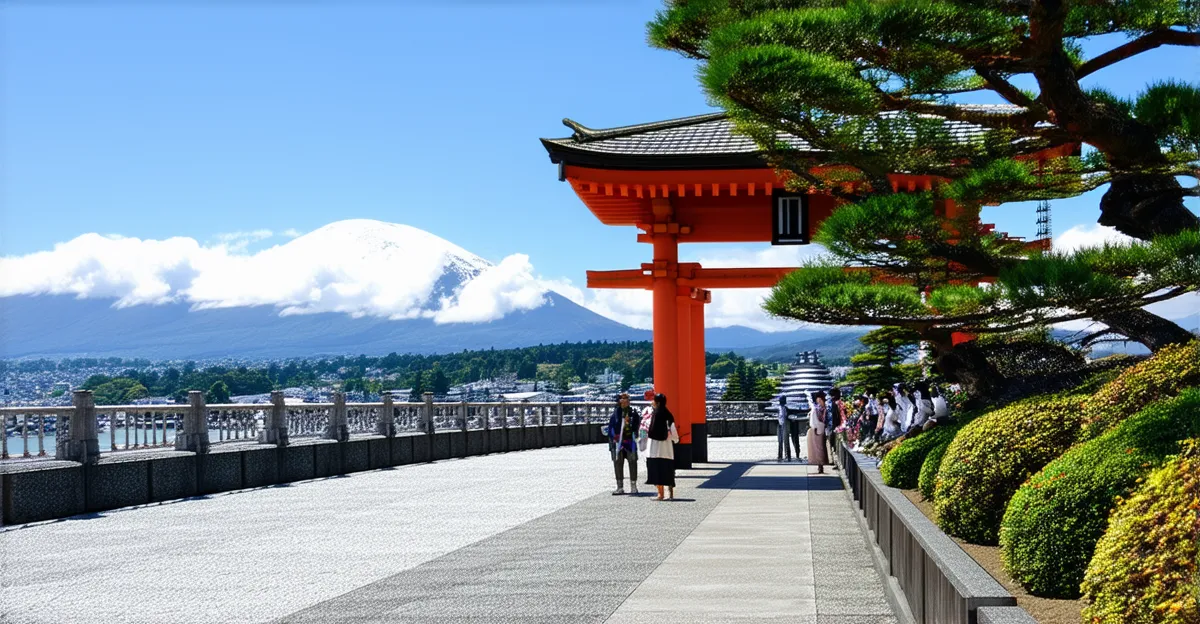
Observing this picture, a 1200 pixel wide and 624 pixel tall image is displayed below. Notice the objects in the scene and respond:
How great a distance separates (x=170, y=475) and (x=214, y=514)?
3.00m

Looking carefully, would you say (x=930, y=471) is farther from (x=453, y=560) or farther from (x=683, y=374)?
(x=683, y=374)

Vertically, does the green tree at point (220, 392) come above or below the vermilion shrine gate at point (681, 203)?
below

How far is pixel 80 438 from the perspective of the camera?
17391mm

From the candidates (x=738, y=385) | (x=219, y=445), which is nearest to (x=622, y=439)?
(x=219, y=445)

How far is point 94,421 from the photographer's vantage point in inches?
700

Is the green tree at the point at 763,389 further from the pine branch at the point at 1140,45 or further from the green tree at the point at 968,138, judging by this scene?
the pine branch at the point at 1140,45

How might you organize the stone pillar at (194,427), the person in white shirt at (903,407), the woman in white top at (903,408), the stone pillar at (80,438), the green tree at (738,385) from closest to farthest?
1. the woman in white top at (903,408)
2. the person in white shirt at (903,407)
3. the stone pillar at (80,438)
4. the stone pillar at (194,427)
5. the green tree at (738,385)

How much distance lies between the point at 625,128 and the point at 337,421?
898cm

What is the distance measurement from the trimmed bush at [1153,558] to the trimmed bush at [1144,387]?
113 inches

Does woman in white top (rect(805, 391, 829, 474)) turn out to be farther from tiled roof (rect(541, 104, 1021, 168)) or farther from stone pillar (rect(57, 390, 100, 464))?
stone pillar (rect(57, 390, 100, 464))

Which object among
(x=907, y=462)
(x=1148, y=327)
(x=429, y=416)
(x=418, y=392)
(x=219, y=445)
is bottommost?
(x=418, y=392)

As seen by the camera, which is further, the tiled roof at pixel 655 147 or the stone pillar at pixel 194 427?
the tiled roof at pixel 655 147

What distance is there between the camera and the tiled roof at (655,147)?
23.8 m

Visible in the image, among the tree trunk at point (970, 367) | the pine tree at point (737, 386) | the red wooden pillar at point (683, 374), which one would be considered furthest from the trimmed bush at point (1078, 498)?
the pine tree at point (737, 386)
